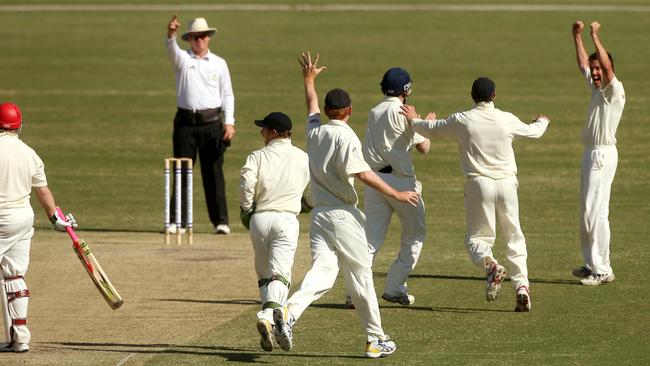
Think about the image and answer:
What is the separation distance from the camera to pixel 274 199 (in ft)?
38.4

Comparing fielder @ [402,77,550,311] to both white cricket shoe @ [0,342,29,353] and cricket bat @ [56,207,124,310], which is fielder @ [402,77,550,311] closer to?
cricket bat @ [56,207,124,310]

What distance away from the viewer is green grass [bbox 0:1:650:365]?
1222 centimetres

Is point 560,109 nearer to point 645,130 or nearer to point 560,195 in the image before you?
point 645,130

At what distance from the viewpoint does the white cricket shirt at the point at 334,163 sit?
36.7 feet

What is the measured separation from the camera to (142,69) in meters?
32.5

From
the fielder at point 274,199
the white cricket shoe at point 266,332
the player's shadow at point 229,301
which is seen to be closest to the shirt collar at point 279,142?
Answer: the fielder at point 274,199

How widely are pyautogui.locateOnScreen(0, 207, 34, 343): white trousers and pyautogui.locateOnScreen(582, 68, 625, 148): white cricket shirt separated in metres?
5.93

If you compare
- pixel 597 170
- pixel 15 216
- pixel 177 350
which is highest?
pixel 597 170

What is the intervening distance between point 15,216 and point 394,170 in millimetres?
3581

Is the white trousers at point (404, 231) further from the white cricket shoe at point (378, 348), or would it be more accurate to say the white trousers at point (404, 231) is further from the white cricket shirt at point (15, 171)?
the white cricket shirt at point (15, 171)

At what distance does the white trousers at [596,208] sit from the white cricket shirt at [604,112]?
0.11 metres

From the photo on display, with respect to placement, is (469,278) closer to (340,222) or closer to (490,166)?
(490,166)

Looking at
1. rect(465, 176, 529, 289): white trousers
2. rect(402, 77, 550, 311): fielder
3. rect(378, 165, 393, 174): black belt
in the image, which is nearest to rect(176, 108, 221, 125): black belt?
rect(378, 165, 393, 174): black belt

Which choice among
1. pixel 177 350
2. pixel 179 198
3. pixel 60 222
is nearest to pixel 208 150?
pixel 179 198
